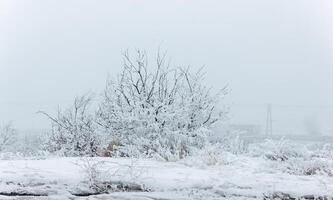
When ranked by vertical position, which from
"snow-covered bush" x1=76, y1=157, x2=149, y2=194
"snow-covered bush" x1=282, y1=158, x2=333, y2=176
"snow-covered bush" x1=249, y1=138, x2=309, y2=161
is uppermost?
"snow-covered bush" x1=249, y1=138, x2=309, y2=161

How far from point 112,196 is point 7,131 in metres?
54.5

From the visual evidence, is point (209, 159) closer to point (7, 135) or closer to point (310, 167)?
point (310, 167)

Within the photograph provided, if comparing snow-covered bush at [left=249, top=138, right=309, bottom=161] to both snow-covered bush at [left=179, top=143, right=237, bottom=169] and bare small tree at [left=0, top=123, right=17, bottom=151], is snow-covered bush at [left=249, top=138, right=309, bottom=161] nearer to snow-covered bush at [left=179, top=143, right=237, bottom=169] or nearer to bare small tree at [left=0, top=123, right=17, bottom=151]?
snow-covered bush at [left=179, top=143, right=237, bottom=169]

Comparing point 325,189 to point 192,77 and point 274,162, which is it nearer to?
point 274,162

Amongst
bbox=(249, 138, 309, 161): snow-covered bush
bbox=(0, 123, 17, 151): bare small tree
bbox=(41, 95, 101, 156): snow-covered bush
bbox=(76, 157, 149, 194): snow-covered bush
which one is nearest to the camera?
bbox=(76, 157, 149, 194): snow-covered bush

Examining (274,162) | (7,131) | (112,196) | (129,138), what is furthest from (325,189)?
(7,131)

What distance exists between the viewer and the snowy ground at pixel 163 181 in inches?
228

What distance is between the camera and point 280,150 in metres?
8.04

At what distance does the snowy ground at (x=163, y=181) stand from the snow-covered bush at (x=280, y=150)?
951mm

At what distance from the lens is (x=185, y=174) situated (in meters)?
6.51

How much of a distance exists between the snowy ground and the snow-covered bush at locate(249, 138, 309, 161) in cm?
95

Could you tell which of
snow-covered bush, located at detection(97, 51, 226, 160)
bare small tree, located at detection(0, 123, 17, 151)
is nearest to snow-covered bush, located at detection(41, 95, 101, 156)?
snow-covered bush, located at detection(97, 51, 226, 160)

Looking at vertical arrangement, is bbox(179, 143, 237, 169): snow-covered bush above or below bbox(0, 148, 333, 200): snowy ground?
above

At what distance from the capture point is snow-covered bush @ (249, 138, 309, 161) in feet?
25.8
